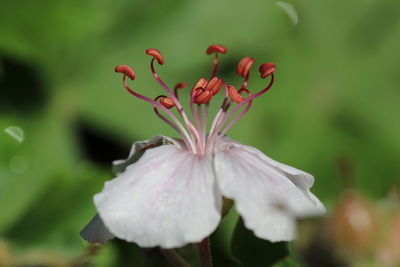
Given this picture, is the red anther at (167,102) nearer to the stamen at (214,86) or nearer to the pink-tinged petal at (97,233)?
the stamen at (214,86)

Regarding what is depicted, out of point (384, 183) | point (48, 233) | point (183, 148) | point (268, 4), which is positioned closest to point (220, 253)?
point (183, 148)

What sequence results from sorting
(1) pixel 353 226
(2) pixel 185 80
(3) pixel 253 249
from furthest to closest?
(2) pixel 185 80
(3) pixel 253 249
(1) pixel 353 226

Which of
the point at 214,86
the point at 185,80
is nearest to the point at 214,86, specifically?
the point at 214,86

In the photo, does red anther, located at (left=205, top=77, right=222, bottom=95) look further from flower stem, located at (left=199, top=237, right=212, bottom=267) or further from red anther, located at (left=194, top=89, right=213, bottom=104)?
flower stem, located at (left=199, top=237, right=212, bottom=267)

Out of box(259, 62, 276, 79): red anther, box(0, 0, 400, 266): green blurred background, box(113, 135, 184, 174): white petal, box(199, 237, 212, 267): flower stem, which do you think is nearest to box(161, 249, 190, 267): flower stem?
box(199, 237, 212, 267): flower stem

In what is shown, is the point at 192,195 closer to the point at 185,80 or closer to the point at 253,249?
the point at 253,249
